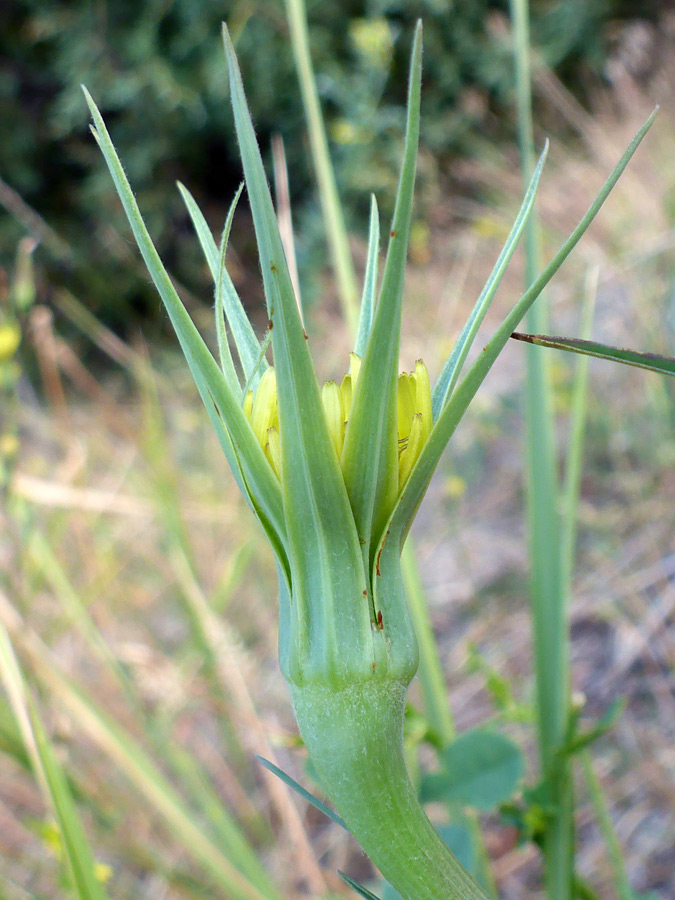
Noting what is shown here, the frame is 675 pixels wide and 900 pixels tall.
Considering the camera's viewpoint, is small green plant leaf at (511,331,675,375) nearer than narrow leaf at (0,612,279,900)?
Yes

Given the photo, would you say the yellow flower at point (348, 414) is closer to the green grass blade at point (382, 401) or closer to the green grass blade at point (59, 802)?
the green grass blade at point (382, 401)

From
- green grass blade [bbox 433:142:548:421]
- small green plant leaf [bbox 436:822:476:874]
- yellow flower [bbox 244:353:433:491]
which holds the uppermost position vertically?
green grass blade [bbox 433:142:548:421]

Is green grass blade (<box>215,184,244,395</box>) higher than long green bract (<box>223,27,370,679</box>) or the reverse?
higher

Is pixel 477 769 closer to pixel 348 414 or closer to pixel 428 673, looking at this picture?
pixel 428 673

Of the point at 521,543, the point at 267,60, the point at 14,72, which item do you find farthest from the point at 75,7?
the point at 521,543

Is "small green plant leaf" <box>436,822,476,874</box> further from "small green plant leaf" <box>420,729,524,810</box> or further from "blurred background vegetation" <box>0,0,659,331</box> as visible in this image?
"blurred background vegetation" <box>0,0,659,331</box>

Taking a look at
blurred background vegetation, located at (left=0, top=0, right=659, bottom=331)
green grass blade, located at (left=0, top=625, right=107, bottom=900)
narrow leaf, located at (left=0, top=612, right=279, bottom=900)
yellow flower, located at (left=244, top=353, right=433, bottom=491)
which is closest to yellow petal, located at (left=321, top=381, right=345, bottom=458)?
yellow flower, located at (left=244, top=353, right=433, bottom=491)

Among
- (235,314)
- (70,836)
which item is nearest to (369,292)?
(235,314)
